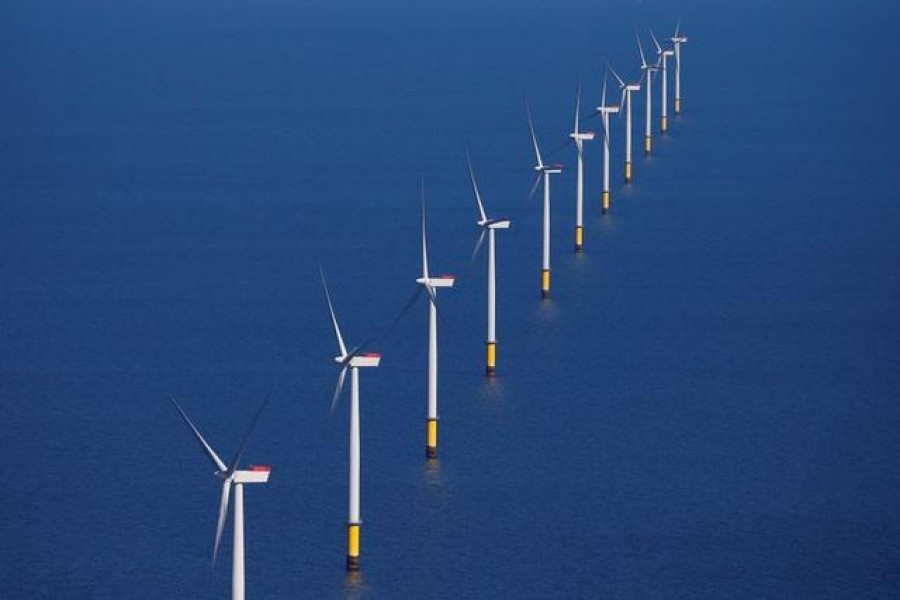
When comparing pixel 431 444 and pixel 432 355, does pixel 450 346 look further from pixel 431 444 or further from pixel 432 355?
pixel 432 355

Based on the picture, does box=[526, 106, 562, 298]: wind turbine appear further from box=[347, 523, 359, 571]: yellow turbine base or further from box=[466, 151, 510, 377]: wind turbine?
box=[347, 523, 359, 571]: yellow turbine base

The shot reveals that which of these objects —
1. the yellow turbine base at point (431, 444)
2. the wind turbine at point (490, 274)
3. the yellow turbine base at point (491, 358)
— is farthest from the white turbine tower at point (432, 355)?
the yellow turbine base at point (491, 358)

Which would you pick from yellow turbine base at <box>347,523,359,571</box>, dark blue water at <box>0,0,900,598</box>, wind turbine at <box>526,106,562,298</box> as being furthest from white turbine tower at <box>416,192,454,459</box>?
wind turbine at <box>526,106,562,298</box>

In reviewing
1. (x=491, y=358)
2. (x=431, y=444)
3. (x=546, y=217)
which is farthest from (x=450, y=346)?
(x=431, y=444)

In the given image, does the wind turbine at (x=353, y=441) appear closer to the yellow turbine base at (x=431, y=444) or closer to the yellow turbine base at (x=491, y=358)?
the yellow turbine base at (x=431, y=444)

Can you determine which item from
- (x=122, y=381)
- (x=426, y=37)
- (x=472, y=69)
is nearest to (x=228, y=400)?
(x=122, y=381)

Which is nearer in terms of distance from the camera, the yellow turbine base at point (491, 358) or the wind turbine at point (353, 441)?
the wind turbine at point (353, 441)
